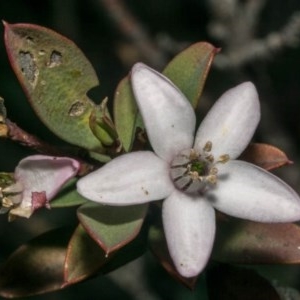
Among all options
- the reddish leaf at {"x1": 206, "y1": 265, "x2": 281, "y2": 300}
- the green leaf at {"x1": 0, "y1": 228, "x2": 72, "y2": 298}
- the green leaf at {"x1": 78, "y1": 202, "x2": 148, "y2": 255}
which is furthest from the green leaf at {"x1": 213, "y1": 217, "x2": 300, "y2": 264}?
the green leaf at {"x1": 0, "y1": 228, "x2": 72, "y2": 298}

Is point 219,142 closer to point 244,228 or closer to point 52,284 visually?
point 244,228

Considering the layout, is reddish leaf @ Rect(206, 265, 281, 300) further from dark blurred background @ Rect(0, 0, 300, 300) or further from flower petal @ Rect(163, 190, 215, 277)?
dark blurred background @ Rect(0, 0, 300, 300)

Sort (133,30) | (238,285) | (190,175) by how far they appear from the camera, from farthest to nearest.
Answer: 1. (133,30)
2. (238,285)
3. (190,175)

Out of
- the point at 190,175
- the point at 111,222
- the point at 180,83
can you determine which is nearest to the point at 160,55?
the point at 180,83

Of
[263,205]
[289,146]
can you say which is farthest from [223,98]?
[289,146]

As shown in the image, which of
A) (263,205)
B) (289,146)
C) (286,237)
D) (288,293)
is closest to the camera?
(263,205)

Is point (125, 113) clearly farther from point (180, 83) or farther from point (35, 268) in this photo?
point (35, 268)
